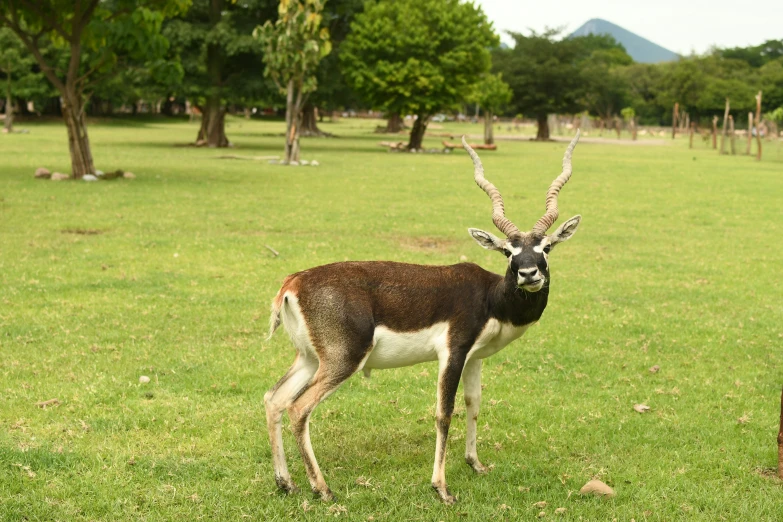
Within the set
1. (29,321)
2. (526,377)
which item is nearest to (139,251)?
(29,321)

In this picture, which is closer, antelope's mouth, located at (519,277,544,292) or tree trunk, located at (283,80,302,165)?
antelope's mouth, located at (519,277,544,292)

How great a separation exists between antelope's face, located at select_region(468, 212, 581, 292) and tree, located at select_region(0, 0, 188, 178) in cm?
1850

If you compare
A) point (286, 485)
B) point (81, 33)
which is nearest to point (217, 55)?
point (81, 33)

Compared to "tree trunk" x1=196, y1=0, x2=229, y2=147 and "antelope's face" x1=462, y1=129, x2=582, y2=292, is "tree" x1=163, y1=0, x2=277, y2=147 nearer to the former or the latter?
"tree trunk" x1=196, y1=0, x2=229, y2=147

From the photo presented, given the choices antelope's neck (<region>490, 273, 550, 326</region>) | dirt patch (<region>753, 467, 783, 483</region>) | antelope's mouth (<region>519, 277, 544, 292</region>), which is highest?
antelope's mouth (<region>519, 277, 544, 292</region>)

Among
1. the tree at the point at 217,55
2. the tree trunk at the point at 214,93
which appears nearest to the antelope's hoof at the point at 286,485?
the tree at the point at 217,55

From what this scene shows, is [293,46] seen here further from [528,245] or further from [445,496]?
[445,496]

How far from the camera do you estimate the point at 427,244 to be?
1422 centimetres

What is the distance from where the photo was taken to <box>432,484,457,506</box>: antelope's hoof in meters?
5.17

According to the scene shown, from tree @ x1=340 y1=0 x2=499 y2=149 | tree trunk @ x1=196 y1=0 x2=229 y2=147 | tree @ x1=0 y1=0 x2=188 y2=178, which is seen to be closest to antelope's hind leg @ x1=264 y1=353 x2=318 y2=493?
tree @ x1=0 y1=0 x2=188 y2=178

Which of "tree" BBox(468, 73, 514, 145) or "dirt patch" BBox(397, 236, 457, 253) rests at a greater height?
"tree" BBox(468, 73, 514, 145)

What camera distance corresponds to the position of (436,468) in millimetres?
5219

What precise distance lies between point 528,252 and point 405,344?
0.95 metres

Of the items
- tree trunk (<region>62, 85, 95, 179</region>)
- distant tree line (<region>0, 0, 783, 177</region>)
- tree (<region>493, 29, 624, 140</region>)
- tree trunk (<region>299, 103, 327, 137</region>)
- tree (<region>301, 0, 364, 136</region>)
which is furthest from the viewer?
tree (<region>493, 29, 624, 140</region>)
